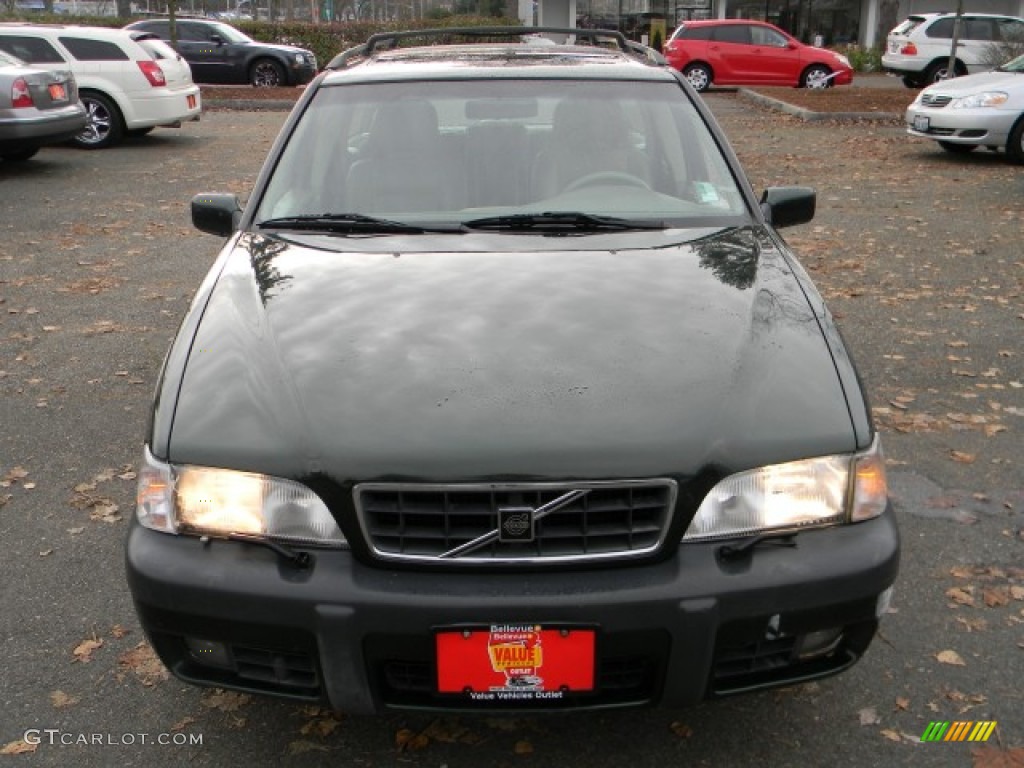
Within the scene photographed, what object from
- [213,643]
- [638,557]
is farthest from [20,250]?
[638,557]

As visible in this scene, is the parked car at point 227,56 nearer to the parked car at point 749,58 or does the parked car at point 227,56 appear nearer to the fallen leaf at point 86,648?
the parked car at point 749,58

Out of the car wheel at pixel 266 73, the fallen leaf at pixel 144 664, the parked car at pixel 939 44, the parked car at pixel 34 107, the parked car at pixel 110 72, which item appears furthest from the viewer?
the parked car at pixel 939 44

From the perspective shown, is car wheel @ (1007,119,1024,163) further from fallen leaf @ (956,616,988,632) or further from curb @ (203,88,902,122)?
fallen leaf @ (956,616,988,632)

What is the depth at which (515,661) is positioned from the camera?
216 cm

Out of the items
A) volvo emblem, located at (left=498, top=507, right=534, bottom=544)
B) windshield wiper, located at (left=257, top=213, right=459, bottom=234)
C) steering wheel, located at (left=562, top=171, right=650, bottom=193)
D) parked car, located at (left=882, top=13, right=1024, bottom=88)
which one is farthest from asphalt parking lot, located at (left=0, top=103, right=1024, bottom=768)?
parked car, located at (left=882, top=13, right=1024, bottom=88)

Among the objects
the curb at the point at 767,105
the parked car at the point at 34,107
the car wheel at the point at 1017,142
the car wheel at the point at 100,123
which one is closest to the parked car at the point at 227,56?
the curb at the point at 767,105

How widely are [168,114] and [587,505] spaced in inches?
525

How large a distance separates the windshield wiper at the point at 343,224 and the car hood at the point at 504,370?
0.28 m

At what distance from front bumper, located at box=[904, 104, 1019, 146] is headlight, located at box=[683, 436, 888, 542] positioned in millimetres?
11177

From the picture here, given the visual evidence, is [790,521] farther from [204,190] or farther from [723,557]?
[204,190]

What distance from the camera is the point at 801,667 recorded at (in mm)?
2340

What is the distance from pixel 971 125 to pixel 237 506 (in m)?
12.0

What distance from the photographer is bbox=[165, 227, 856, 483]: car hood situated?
2180 mm

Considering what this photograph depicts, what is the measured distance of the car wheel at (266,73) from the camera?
882 inches
